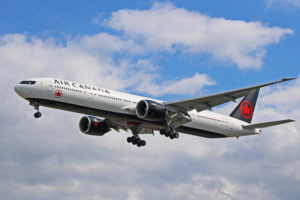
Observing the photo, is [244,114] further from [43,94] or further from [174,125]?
[43,94]

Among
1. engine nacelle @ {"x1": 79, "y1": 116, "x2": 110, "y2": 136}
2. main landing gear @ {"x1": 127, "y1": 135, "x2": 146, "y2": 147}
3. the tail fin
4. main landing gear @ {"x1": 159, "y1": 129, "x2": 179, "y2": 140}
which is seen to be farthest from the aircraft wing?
the tail fin

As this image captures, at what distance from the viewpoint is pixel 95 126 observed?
48.4 metres

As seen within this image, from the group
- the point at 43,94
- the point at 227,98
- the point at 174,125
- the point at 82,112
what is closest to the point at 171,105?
the point at 174,125

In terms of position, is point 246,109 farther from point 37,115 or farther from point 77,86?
point 37,115

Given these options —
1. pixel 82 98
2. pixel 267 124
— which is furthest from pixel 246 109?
pixel 82 98

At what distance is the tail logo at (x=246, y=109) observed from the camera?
5242 centimetres

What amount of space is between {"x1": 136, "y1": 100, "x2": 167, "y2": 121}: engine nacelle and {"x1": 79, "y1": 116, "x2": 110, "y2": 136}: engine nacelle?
927 cm

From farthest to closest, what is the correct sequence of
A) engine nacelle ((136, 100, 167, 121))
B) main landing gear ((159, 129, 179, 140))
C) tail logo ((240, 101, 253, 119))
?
tail logo ((240, 101, 253, 119)), main landing gear ((159, 129, 179, 140)), engine nacelle ((136, 100, 167, 121))

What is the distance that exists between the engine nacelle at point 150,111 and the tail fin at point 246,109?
13.7 metres

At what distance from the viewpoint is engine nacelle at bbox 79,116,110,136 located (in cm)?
4841

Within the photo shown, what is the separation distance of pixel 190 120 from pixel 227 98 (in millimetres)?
4338

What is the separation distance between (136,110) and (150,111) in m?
1.32

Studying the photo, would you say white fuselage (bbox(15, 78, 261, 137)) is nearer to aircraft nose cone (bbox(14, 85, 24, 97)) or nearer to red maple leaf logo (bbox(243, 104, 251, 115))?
aircraft nose cone (bbox(14, 85, 24, 97))

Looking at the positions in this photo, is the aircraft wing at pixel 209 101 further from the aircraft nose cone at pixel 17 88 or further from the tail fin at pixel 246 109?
the aircraft nose cone at pixel 17 88
